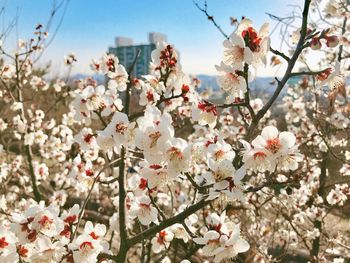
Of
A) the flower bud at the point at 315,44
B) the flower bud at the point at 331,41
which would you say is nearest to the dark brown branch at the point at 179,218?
the flower bud at the point at 315,44

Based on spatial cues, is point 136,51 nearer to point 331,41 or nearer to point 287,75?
point 287,75

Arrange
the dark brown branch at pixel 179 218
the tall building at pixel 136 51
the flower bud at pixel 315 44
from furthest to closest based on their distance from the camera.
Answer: the tall building at pixel 136 51
the flower bud at pixel 315 44
the dark brown branch at pixel 179 218

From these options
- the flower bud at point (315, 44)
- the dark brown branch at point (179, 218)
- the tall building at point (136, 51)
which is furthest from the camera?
the tall building at point (136, 51)

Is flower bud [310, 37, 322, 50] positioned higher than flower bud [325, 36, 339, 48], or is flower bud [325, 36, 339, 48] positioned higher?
flower bud [325, 36, 339, 48]

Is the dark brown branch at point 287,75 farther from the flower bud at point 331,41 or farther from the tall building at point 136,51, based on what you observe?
the tall building at point 136,51

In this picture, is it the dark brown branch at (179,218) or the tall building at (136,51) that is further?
the tall building at (136,51)

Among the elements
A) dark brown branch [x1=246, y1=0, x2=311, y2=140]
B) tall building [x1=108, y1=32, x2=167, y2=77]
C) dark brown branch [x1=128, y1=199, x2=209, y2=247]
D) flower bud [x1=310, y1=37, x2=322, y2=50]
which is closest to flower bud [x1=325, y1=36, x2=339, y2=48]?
flower bud [x1=310, y1=37, x2=322, y2=50]

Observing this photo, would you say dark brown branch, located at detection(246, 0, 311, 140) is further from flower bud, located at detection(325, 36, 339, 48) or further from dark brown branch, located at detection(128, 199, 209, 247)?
dark brown branch, located at detection(128, 199, 209, 247)

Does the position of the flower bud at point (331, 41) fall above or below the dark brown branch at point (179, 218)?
above

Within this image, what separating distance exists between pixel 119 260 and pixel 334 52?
18.7ft

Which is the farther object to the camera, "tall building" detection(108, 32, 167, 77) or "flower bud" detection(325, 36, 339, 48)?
"tall building" detection(108, 32, 167, 77)

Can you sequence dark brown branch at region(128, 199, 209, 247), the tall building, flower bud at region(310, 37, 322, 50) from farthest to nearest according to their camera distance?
1. the tall building
2. flower bud at region(310, 37, 322, 50)
3. dark brown branch at region(128, 199, 209, 247)

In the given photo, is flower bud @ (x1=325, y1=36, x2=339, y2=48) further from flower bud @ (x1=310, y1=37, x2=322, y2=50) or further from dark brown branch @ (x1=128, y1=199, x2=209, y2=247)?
dark brown branch @ (x1=128, y1=199, x2=209, y2=247)

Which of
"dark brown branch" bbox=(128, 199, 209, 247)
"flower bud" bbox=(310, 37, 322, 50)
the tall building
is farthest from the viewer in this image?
the tall building
